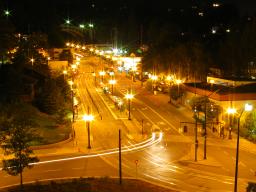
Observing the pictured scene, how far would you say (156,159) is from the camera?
111 ft

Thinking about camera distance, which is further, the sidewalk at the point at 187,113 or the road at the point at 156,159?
the sidewalk at the point at 187,113

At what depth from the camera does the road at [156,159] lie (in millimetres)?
28656

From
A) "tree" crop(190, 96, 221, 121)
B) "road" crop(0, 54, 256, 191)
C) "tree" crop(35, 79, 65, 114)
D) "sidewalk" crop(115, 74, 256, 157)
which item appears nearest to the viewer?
"road" crop(0, 54, 256, 191)

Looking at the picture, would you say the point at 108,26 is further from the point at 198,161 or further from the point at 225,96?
the point at 198,161

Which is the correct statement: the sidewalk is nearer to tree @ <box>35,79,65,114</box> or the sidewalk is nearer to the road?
the road

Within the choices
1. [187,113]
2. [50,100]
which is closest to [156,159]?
[187,113]

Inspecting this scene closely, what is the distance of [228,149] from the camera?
3688cm

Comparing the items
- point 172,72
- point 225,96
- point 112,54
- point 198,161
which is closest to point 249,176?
point 198,161

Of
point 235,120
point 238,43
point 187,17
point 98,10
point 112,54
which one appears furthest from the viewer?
point 98,10

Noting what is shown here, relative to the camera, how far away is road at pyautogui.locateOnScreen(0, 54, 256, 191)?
2866 centimetres

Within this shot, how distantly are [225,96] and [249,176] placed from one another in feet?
60.7

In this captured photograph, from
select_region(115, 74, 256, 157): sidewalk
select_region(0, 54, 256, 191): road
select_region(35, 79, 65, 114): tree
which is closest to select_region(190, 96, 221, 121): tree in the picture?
select_region(115, 74, 256, 157): sidewalk

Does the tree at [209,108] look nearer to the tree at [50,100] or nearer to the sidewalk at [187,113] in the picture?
the sidewalk at [187,113]

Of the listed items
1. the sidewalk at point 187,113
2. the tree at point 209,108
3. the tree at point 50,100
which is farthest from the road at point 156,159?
the tree at point 50,100
